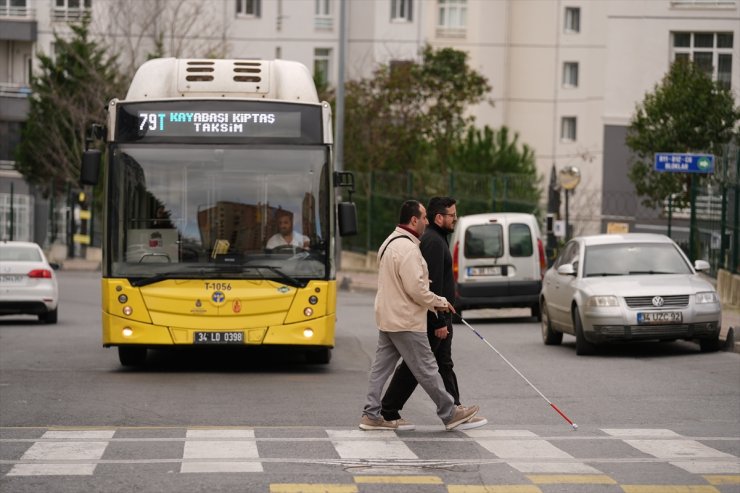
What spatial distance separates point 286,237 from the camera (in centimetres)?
1705

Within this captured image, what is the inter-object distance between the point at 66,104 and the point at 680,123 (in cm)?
3188

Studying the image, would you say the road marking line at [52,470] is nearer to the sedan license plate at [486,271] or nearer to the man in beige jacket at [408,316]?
the man in beige jacket at [408,316]

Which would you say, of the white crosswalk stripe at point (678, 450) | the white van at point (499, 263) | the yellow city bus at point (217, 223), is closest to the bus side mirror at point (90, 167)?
the yellow city bus at point (217, 223)

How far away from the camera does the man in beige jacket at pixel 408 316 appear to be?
11.7 m

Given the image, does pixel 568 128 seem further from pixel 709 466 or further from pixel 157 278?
pixel 709 466

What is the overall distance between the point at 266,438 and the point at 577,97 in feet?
189

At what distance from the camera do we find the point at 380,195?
4725 centimetres

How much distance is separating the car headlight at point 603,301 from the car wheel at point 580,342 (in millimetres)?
525

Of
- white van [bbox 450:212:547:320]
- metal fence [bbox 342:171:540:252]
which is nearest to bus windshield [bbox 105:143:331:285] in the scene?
white van [bbox 450:212:547:320]

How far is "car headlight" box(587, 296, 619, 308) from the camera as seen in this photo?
63.3ft

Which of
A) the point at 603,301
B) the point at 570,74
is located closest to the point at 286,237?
the point at 603,301

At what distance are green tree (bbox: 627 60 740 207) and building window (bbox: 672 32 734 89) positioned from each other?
46.7 ft

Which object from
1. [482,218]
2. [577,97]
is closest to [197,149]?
[482,218]

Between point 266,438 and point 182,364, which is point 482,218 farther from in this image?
point 266,438
